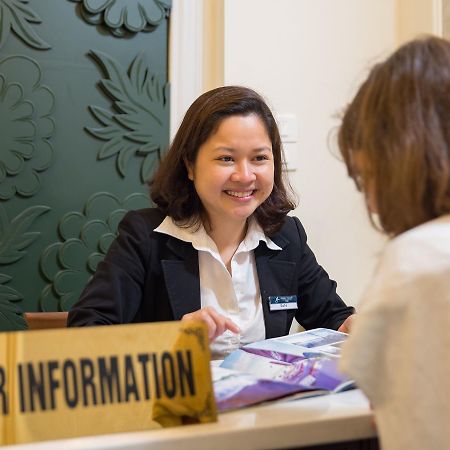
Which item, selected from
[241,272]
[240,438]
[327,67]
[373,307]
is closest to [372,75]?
[373,307]

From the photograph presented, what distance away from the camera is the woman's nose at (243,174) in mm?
1641

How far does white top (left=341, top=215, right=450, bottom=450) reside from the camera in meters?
0.71

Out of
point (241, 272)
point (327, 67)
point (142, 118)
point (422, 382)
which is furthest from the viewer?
point (327, 67)

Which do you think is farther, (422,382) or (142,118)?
(142,118)

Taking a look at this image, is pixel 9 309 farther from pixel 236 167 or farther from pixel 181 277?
pixel 236 167

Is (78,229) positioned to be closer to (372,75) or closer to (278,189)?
(278,189)

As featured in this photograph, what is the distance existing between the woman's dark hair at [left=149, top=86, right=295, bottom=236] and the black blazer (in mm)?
54

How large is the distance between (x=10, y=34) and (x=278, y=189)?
3.50ft

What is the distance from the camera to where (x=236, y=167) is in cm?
166

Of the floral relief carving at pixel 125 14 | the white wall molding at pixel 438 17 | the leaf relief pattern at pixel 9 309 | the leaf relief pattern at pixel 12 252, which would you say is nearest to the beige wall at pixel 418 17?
the white wall molding at pixel 438 17

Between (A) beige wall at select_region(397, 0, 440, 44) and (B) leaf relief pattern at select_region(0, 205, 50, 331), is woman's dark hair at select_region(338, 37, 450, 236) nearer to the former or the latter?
(B) leaf relief pattern at select_region(0, 205, 50, 331)

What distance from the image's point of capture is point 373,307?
0.73 meters

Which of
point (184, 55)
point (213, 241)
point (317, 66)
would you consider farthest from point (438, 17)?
point (213, 241)

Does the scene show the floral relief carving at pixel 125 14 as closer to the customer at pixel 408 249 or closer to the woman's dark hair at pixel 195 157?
the woman's dark hair at pixel 195 157
